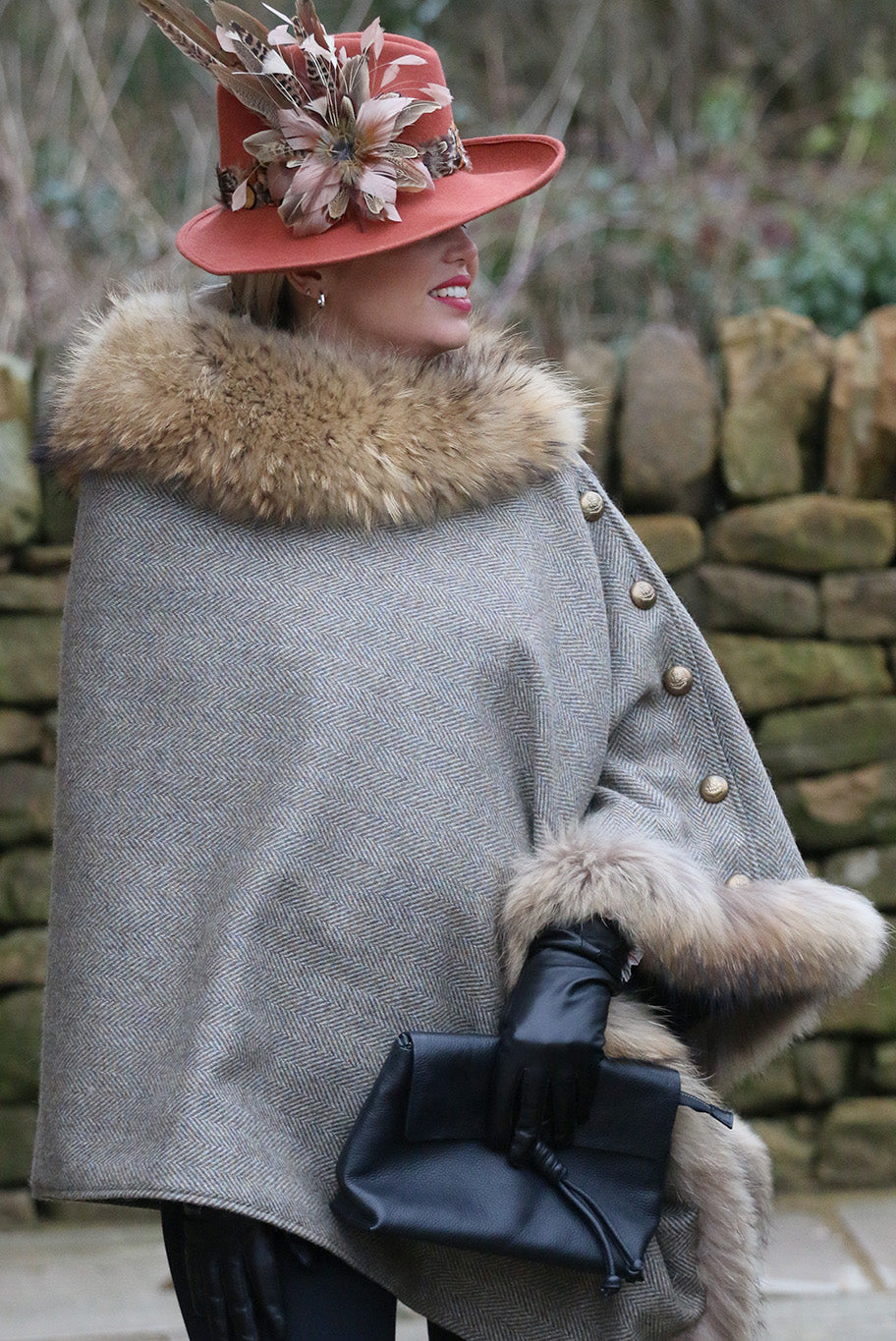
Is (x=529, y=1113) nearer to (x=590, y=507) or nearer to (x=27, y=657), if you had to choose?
(x=590, y=507)

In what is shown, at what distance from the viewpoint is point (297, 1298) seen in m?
1.72

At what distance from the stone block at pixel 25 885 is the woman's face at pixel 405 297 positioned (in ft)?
6.86

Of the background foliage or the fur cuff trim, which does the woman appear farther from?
the background foliage

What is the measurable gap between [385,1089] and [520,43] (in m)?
7.20

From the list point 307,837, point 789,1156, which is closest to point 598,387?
point 789,1156

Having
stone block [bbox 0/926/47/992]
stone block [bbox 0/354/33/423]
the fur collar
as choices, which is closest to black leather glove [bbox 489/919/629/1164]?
the fur collar

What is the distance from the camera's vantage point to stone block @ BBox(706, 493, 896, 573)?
141 inches

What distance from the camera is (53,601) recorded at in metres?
3.55

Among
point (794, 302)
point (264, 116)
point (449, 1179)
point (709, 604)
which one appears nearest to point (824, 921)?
point (449, 1179)

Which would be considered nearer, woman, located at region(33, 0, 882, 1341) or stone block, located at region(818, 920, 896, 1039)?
woman, located at region(33, 0, 882, 1341)

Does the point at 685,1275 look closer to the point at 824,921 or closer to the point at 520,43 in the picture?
the point at 824,921

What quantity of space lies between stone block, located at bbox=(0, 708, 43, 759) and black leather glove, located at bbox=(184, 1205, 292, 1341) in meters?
2.08

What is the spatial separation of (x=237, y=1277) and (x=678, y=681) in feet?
3.06

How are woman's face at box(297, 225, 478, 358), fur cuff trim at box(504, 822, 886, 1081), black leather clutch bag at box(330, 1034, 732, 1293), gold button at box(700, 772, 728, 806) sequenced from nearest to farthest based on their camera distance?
black leather clutch bag at box(330, 1034, 732, 1293) < fur cuff trim at box(504, 822, 886, 1081) < woman's face at box(297, 225, 478, 358) < gold button at box(700, 772, 728, 806)
